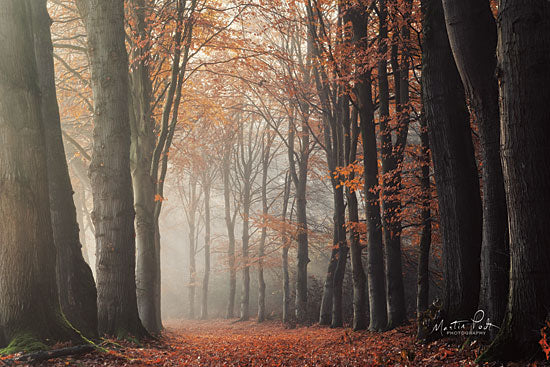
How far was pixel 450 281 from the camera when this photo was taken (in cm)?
688

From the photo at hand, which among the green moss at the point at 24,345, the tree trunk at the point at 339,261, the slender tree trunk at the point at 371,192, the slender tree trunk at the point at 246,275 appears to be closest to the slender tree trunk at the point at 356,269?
the slender tree trunk at the point at 371,192

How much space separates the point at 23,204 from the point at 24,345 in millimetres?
1649

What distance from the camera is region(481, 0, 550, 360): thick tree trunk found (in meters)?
4.58

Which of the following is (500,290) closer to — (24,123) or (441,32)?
(441,32)

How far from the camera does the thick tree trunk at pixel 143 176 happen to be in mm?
11328

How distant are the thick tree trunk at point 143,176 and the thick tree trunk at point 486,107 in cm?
765

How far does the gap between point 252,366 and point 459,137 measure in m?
4.66

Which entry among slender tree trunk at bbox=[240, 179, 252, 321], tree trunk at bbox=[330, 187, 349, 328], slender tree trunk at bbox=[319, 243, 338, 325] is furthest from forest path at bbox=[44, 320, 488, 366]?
slender tree trunk at bbox=[240, 179, 252, 321]

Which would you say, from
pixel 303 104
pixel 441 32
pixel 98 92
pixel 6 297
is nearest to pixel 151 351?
pixel 6 297

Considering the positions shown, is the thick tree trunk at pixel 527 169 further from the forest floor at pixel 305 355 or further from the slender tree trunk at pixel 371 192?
the slender tree trunk at pixel 371 192

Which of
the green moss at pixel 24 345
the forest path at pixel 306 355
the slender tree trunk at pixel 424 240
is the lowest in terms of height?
the forest path at pixel 306 355

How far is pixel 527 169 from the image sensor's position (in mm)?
4645

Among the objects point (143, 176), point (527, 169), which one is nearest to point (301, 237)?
point (143, 176)

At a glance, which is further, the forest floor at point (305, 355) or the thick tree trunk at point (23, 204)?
the forest floor at point (305, 355)
